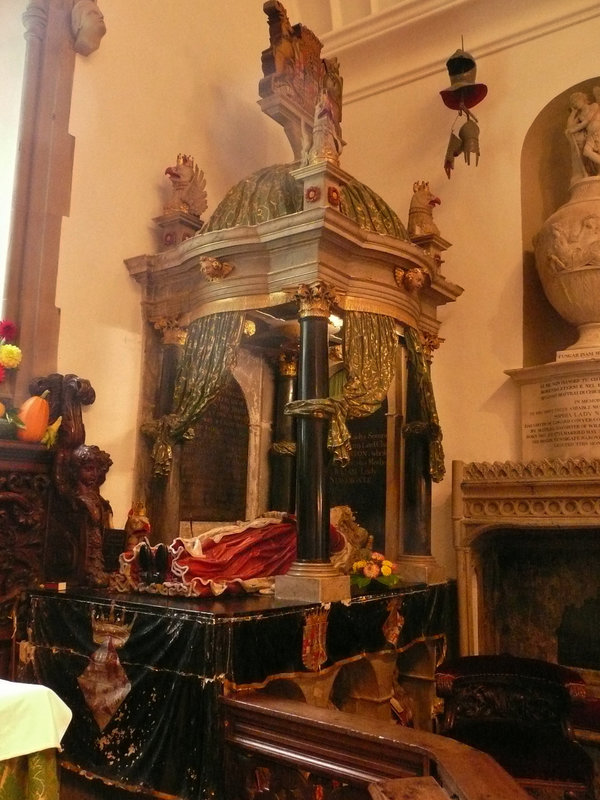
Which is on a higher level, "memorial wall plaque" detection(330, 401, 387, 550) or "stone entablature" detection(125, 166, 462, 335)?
"stone entablature" detection(125, 166, 462, 335)

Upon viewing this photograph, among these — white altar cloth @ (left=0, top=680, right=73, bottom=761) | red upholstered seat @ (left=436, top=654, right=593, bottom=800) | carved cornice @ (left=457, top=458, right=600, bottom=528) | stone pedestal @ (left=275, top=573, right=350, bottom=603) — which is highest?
carved cornice @ (left=457, top=458, right=600, bottom=528)

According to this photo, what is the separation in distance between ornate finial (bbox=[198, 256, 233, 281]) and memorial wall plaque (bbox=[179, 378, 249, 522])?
84 cm

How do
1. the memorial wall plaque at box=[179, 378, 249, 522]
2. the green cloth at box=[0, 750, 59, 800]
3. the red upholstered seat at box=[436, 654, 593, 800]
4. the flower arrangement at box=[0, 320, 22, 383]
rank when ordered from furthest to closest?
1. the memorial wall plaque at box=[179, 378, 249, 522]
2. the flower arrangement at box=[0, 320, 22, 383]
3. the red upholstered seat at box=[436, 654, 593, 800]
4. the green cloth at box=[0, 750, 59, 800]

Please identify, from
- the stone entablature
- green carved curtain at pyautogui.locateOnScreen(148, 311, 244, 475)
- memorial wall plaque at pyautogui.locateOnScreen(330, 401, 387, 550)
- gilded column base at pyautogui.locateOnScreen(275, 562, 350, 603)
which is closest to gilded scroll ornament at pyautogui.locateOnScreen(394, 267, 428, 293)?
the stone entablature

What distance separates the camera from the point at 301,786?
268 centimetres


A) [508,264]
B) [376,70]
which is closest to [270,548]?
[508,264]

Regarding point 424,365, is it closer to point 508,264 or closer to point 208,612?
point 508,264

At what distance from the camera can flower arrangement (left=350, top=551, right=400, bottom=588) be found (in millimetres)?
4559

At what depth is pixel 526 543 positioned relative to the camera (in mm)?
5473

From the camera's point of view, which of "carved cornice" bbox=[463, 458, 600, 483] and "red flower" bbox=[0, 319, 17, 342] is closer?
"red flower" bbox=[0, 319, 17, 342]

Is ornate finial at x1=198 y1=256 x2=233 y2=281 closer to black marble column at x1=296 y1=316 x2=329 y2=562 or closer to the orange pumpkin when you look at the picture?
black marble column at x1=296 y1=316 x2=329 y2=562

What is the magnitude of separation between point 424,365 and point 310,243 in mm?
1269

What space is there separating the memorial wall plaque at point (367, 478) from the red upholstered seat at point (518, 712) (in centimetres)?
178

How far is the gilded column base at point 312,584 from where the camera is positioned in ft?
12.2
